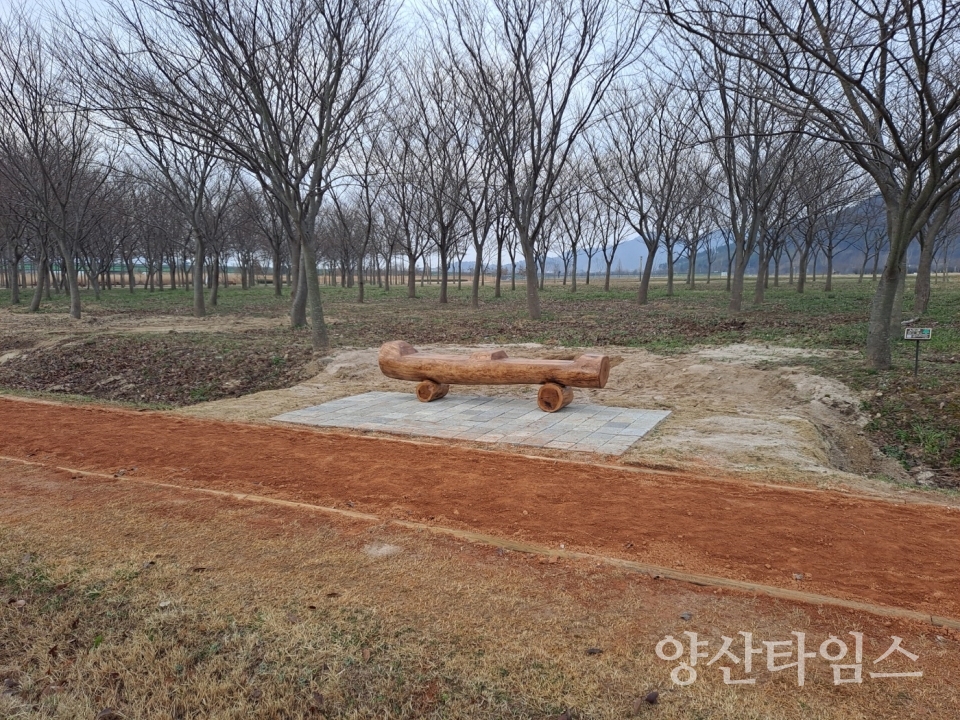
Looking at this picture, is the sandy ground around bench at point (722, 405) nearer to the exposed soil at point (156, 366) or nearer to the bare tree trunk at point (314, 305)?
the exposed soil at point (156, 366)

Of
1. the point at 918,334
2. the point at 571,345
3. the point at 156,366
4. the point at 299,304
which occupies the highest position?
the point at 299,304

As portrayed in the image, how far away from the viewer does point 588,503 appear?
14.5 ft

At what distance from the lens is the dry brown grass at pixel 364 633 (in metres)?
2.42

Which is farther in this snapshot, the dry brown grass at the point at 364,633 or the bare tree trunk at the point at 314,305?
the bare tree trunk at the point at 314,305

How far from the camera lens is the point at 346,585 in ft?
10.8

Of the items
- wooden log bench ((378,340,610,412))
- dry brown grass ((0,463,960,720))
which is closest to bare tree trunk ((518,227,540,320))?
wooden log bench ((378,340,610,412))

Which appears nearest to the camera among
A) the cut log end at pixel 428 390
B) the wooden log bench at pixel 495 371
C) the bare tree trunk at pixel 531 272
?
the wooden log bench at pixel 495 371

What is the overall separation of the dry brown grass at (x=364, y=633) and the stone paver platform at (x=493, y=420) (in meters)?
2.51

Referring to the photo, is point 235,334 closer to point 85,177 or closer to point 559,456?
point 559,456

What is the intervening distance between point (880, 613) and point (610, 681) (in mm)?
1477

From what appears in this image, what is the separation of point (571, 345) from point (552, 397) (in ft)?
17.2

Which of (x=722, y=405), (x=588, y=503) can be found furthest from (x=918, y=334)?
(x=588, y=503)

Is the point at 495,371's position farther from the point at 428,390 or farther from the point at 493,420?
the point at 428,390

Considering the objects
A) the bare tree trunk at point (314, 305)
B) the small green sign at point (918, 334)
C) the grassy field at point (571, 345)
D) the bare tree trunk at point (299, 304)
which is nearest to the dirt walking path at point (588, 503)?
the grassy field at point (571, 345)
